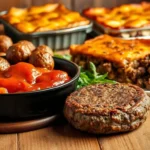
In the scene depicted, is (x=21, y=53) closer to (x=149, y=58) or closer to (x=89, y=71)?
(x=89, y=71)

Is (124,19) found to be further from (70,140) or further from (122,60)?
(70,140)

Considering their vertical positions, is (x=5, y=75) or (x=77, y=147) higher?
(x=5, y=75)

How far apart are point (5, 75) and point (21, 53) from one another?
0.64 ft

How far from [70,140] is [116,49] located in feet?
2.39

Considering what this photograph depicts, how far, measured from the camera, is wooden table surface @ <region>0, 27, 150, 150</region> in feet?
5.56

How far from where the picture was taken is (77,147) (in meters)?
1.70

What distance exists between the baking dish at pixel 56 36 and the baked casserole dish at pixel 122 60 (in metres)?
0.42

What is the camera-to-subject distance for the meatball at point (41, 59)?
1.98 meters

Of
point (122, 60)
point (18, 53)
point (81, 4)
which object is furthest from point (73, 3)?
point (18, 53)

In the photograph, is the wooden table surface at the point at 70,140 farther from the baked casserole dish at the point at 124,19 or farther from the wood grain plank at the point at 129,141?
the baked casserole dish at the point at 124,19

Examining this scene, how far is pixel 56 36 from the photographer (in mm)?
2793

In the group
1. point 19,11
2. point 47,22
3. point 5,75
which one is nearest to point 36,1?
point 19,11

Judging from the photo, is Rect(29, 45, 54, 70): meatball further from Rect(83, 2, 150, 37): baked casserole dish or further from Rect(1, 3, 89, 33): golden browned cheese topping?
Rect(83, 2, 150, 37): baked casserole dish

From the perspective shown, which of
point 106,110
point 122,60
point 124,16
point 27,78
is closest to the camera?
point 106,110
